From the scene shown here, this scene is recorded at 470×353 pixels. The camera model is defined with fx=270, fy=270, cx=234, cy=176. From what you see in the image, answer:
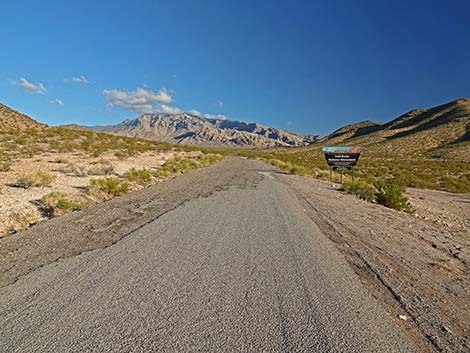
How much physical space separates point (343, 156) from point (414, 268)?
566 inches

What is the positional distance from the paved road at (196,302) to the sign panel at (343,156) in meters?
13.9

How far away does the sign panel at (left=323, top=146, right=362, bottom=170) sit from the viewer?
18.0 meters

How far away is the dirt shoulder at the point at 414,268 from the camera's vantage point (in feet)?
9.92

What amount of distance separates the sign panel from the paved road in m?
13.9

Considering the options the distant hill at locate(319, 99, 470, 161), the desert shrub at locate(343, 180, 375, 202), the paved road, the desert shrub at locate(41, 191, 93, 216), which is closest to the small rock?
the paved road

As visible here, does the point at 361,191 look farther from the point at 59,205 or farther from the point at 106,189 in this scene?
the point at 59,205

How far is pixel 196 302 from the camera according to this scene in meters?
3.24

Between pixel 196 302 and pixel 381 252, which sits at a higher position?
pixel 196 302

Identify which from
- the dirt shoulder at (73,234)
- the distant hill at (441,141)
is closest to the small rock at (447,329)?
the dirt shoulder at (73,234)

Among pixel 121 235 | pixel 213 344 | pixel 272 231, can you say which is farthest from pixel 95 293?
pixel 272 231

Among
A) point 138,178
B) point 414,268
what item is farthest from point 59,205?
point 414,268

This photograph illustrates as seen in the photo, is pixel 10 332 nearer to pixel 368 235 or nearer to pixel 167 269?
pixel 167 269

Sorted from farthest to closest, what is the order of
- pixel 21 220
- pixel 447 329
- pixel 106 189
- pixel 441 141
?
pixel 441 141 → pixel 106 189 → pixel 21 220 → pixel 447 329

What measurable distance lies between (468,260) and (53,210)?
1066cm
